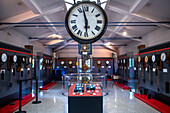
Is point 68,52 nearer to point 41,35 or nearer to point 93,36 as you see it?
point 41,35

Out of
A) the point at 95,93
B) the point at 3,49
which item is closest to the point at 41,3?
the point at 3,49

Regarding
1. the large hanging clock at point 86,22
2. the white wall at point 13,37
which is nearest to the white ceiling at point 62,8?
the white wall at point 13,37

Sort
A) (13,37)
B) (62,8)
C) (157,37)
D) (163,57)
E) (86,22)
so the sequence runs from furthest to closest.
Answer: (13,37)
(157,37)
(62,8)
(163,57)
(86,22)

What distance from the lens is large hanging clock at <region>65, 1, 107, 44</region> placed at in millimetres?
1688

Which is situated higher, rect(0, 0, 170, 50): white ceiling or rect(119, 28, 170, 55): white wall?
rect(0, 0, 170, 50): white ceiling

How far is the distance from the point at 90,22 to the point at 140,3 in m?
5.49

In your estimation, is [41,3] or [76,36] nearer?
[76,36]

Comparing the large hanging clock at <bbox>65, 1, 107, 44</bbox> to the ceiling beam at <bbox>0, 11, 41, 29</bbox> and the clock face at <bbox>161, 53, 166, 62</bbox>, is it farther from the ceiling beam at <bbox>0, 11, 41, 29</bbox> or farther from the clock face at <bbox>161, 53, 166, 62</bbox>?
the ceiling beam at <bbox>0, 11, 41, 29</bbox>

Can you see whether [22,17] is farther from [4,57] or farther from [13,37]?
[4,57]

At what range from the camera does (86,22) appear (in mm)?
1709

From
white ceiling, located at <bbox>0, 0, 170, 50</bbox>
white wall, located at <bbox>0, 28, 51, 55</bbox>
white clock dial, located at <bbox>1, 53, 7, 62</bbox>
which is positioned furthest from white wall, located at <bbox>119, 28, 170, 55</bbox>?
white wall, located at <bbox>0, 28, 51, 55</bbox>

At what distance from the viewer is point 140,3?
6.21 metres

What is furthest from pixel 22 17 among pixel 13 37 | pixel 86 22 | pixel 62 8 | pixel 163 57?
pixel 163 57

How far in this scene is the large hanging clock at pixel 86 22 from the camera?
5.54 ft
